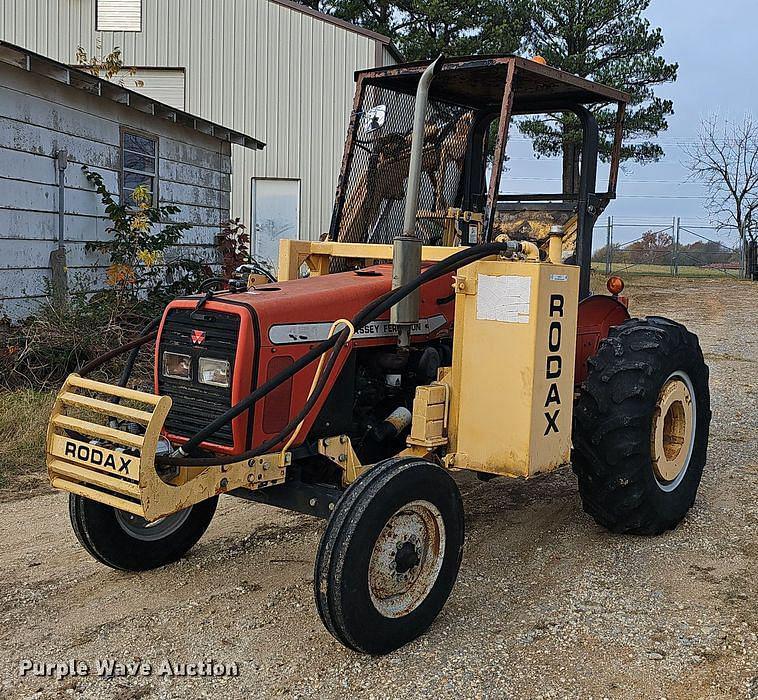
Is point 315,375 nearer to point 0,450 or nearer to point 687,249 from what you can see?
point 0,450

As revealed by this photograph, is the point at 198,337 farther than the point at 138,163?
No

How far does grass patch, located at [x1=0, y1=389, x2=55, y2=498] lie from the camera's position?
6461 millimetres

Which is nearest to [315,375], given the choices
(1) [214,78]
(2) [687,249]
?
(1) [214,78]

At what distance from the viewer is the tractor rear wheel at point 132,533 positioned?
4.40 m

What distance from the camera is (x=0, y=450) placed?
687 cm

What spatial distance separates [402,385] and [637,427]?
1.25 m

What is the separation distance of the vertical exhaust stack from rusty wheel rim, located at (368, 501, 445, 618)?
897 mm

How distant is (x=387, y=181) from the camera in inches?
215

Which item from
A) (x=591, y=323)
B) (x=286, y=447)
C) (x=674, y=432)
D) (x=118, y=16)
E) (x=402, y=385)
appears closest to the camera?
(x=286, y=447)

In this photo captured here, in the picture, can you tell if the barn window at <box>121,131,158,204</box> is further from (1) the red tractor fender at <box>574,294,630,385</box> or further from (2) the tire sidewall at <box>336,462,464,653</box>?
(2) the tire sidewall at <box>336,462,464,653</box>

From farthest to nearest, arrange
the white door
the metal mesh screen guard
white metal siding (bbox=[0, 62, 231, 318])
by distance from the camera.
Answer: the white door < white metal siding (bbox=[0, 62, 231, 318]) < the metal mesh screen guard

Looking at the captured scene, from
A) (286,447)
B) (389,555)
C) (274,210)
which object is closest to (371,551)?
(389,555)

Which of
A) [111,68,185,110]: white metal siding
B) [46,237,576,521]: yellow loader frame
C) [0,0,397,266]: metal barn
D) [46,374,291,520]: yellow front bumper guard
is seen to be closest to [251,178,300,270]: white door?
[0,0,397,266]: metal barn

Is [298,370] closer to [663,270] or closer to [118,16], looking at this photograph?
[118,16]
